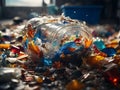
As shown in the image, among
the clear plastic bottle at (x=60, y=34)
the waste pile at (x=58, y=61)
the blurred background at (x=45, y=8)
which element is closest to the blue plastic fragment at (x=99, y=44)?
the waste pile at (x=58, y=61)

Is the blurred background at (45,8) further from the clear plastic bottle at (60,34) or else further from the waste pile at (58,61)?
the clear plastic bottle at (60,34)

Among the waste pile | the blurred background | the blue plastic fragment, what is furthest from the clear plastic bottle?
the blurred background

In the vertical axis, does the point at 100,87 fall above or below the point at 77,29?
below

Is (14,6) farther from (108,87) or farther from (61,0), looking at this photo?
(108,87)

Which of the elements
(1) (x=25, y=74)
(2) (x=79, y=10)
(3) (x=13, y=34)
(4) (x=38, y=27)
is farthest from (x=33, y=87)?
(2) (x=79, y=10)

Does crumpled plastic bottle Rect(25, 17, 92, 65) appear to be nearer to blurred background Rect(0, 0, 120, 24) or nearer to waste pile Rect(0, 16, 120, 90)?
waste pile Rect(0, 16, 120, 90)

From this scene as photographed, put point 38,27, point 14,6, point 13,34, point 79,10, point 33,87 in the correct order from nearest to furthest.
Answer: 1. point 33,87
2. point 38,27
3. point 13,34
4. point 79,10
5. point 14,6
